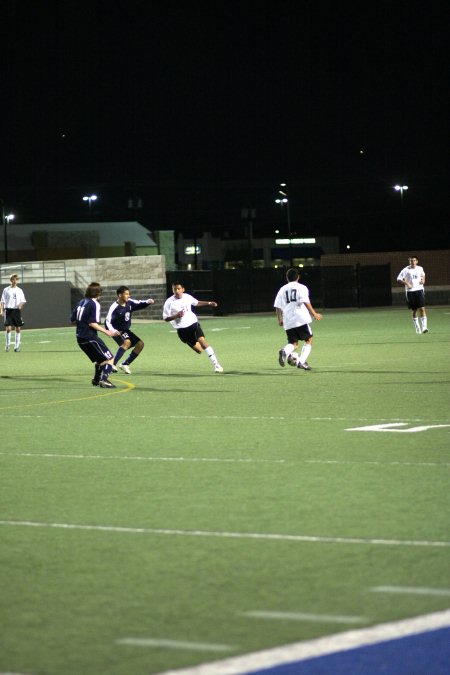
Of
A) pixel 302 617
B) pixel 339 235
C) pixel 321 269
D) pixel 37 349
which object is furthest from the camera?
pixel 339 235

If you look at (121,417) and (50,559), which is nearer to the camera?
(50,559)

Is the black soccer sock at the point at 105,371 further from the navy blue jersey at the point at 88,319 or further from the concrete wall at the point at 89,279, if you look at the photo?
the concrete wall at the point at 89,279

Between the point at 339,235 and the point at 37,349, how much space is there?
4704 inches

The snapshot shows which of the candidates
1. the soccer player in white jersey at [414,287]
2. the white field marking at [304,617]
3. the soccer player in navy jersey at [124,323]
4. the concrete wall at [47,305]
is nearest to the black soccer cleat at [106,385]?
the soccer player in navy jersey at [124,323]

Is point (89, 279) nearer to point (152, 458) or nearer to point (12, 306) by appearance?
point (12, 306)

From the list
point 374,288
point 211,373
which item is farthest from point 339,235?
point 211,373

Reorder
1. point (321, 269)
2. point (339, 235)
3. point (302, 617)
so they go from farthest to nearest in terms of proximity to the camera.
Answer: point (339, 235), point (321, 269), point (302, 617)

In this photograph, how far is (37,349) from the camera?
117ft

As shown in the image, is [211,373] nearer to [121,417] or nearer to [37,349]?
[121,417]

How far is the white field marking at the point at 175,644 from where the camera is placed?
5.66 meters

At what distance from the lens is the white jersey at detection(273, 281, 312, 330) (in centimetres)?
2342

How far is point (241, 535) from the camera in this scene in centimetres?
831

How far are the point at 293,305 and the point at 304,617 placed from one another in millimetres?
17527

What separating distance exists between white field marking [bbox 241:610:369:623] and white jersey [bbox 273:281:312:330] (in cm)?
1727
